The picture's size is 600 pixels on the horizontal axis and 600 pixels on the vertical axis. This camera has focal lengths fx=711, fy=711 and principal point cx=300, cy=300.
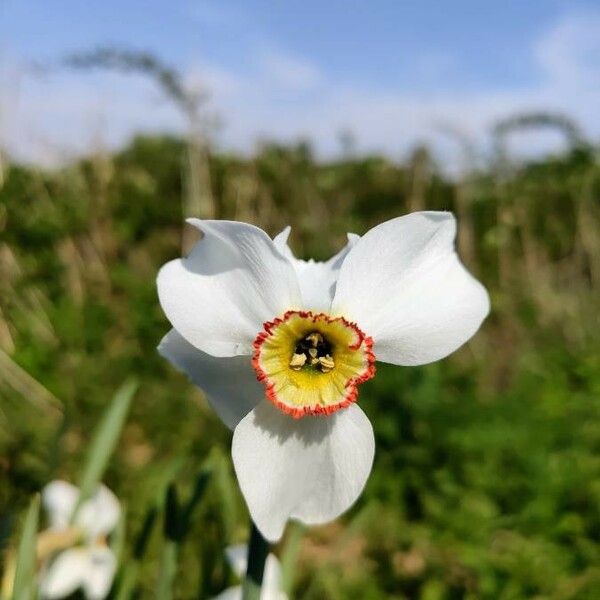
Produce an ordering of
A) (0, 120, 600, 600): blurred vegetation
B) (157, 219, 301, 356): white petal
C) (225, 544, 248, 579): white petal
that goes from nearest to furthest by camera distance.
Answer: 1. (157, 219, 301, 356): white petal
2. (225, 544, 248, 579): white petal
3. (0, 120, 600, 600): blurred vegetation

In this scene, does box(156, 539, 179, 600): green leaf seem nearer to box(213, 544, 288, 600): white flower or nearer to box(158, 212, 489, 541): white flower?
→ box(213, 544, 288, 600): white flower

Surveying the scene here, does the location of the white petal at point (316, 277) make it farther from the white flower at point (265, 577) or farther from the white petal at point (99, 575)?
the white petal at point (99, 575)

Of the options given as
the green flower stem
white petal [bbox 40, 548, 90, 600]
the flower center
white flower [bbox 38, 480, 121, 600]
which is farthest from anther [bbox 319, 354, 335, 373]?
white petal [bbox 40, 548, 90, 600]

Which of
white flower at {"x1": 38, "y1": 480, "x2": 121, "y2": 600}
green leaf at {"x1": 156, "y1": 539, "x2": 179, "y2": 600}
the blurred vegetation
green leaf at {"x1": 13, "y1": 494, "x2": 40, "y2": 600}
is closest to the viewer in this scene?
green leaf at {"x1": 13, "y1": 494, "x2": 40, "y2": 600}

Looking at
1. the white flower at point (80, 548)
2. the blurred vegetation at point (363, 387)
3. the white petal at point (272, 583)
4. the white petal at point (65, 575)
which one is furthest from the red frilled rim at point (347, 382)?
the white petal at point (65, 575)

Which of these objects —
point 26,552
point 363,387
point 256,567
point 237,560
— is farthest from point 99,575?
point 363,387

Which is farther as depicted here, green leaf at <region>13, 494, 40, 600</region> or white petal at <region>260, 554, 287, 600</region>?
white petal at <region>260, 554, 287, 600</region>

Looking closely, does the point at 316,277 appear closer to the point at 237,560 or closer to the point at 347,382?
the point at 347,382
